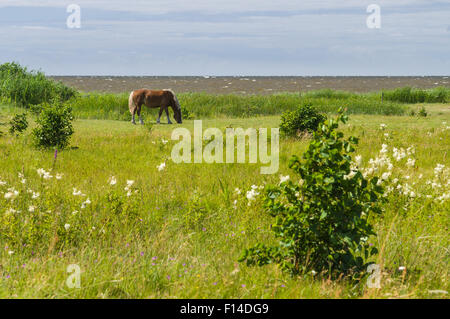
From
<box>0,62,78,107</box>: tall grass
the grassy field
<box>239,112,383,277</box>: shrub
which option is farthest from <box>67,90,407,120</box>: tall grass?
<box>239,112,383,277</box>: shrub

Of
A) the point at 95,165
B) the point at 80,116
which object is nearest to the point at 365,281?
the point at 95,165

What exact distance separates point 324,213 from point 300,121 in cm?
1216

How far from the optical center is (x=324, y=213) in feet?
15.1

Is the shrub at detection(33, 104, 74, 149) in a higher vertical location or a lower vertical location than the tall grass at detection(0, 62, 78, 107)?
lower

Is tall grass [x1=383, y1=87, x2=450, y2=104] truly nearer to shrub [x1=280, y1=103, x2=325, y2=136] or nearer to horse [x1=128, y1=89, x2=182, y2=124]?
horse [x1=128, y1=89, x2=182, y2=124]

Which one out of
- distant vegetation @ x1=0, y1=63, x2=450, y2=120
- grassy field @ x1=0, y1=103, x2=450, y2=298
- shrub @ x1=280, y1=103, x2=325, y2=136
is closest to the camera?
grassy field @ x1=0, y1=103, x2=450, y2=298

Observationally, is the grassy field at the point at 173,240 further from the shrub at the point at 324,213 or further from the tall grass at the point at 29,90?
the tall grass at the point at 29,90

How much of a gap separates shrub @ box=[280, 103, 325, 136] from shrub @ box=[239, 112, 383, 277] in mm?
11519

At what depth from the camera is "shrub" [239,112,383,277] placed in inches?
186

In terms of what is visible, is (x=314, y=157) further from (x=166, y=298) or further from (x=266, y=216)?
(x=266, y=216)

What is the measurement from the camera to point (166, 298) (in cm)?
437

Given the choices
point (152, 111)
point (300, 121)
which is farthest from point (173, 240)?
point (152, 111)

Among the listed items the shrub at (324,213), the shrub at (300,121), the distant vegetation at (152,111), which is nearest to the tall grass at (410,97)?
the distant vegetation at (152,111)
